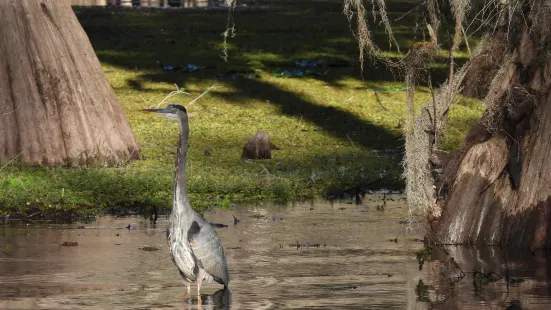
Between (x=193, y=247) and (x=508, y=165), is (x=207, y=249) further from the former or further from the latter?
(x=508, y=165)

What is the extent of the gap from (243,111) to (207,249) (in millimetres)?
14202

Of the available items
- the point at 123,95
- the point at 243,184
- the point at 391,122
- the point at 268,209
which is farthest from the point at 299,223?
the point at 123,95

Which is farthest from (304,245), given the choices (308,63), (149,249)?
(308,63)

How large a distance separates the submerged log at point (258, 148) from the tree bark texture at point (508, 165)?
685cm

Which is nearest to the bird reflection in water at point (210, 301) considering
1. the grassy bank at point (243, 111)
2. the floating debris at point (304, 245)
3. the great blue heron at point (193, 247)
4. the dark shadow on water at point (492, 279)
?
the great blue heron at point (193, 247)

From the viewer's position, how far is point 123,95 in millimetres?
25547

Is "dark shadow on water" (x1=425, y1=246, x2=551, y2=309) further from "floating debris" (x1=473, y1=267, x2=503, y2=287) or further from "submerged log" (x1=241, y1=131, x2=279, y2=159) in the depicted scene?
"submerged log" (x1=241, y1=131, x2=279, y2=159)

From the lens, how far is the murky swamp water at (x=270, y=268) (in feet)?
34.2

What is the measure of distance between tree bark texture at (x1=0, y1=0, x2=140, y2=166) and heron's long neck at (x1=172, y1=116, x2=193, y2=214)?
281 inches

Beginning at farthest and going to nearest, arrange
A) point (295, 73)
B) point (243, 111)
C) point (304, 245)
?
point (295, 73)
point (243, 111)
point (304, 245)

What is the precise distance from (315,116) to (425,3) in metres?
11.2

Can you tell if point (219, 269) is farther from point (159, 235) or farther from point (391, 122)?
point (391, 122)

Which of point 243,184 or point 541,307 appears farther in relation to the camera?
point 243,184

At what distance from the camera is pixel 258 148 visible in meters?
20.1
